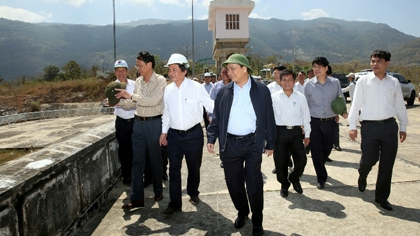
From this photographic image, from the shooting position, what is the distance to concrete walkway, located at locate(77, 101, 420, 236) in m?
3.46

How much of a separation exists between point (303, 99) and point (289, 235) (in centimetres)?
202

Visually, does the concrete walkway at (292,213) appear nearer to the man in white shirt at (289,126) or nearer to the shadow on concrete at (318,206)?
the shadow on concrete at (318,206)

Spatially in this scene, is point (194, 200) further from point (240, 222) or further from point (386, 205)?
point (386, 205)

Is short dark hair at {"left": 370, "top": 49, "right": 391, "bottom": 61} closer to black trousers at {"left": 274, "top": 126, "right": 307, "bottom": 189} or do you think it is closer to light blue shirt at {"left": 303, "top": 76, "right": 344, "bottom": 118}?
light blue shirt at {"left": 303, "top": 76, "right": 344, "bottom": 118}

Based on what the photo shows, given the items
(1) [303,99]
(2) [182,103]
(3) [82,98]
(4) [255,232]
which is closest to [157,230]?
(4) [255,232]

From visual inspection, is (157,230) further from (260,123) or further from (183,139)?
(260,123)

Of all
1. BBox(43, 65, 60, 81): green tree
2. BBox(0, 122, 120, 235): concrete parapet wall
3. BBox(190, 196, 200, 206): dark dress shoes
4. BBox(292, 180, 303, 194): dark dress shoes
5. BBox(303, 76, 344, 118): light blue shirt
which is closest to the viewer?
BBox(0, 122, 120, 235): concrete parapet wall

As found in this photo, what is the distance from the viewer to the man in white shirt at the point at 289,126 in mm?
4438

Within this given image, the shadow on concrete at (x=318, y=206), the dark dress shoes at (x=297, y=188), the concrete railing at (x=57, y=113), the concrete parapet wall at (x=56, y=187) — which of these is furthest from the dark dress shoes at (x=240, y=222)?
the concrete railing at (x=57, y=113)

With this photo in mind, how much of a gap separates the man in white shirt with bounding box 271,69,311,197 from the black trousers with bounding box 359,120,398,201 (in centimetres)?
79

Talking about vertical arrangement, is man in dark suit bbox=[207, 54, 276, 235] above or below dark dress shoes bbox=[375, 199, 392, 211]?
above

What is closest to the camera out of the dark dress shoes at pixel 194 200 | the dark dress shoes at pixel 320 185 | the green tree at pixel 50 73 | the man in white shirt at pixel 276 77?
the dark dress shoes at pixel 194 200

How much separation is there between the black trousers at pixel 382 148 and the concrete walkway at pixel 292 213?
27 centimetres

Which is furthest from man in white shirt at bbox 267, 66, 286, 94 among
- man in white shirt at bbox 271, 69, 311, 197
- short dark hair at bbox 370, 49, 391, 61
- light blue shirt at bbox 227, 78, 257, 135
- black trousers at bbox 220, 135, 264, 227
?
black trousers at bbox 220, 135, 264, 227
